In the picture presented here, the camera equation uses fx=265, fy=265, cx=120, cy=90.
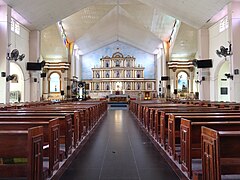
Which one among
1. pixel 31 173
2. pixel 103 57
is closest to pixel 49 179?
pixel 31 173

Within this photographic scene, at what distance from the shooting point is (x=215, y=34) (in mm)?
16500

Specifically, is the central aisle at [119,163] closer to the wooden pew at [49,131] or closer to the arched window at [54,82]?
the wooden pew at [49,131]

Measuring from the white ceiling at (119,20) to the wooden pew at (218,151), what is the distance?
37.6 feet

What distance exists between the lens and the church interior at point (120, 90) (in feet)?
10.8

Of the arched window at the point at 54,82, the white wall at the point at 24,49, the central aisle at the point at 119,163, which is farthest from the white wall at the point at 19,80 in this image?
the central aisle at the point at 119,163

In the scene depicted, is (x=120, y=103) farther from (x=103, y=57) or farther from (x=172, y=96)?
(x=103, y=57)

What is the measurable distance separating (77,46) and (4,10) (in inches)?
566

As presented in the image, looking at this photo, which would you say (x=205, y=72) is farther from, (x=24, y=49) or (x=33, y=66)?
(x=24, y=49)

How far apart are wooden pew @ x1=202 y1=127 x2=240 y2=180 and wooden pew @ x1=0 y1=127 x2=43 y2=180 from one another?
166 centimetres

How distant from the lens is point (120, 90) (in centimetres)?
2844

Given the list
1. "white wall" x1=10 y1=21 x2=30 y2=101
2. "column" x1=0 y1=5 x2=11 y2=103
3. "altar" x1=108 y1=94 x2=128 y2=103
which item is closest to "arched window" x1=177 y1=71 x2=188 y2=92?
"altar" x1=108 y1=94 x2=128 y2=103

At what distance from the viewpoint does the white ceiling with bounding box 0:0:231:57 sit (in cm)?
1434

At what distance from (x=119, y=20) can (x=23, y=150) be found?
70.8 feet

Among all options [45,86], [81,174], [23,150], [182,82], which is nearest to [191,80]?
[182,82]
